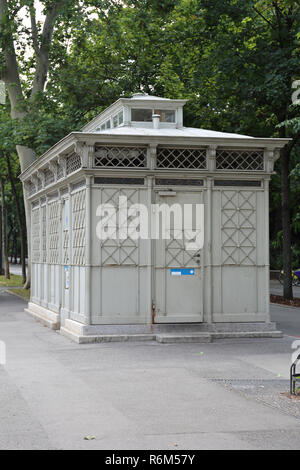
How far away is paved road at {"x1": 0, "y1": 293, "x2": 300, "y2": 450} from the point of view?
23.9ft

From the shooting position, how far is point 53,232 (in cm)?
1895

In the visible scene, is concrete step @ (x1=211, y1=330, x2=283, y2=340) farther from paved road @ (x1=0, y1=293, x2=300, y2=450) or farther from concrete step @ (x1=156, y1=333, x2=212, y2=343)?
concrete step @ (x1=156, y1=333, x2=212, y2=343)

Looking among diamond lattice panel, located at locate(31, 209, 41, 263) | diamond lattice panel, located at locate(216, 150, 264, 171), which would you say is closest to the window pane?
diamond lattice panel, located at locate(31, 209, 41, 263)

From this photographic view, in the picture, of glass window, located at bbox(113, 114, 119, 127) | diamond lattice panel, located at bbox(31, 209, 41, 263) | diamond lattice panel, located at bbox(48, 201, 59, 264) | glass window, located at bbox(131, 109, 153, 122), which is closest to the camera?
glass window, located at bbox(131, 109, 153, 122)

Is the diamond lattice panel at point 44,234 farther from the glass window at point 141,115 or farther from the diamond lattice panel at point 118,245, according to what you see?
the diamond lattice panel at point 118,245

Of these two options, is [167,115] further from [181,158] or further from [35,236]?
[35,236]

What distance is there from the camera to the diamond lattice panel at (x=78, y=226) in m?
15.5

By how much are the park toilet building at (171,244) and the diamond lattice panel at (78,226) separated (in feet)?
0.07

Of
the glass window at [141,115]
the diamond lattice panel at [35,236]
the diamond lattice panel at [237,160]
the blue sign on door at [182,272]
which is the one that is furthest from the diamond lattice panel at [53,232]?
the diamond lattice panel at [237,160]

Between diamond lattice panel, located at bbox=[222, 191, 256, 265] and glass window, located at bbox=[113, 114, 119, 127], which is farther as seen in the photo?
glass window, located at bbox=[113, 114, 119, 127]

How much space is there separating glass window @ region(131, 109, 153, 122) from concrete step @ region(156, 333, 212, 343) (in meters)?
5.75

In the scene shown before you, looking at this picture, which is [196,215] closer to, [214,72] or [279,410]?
[279,410]

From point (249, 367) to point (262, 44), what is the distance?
49.0 feet

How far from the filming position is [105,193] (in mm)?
15070
